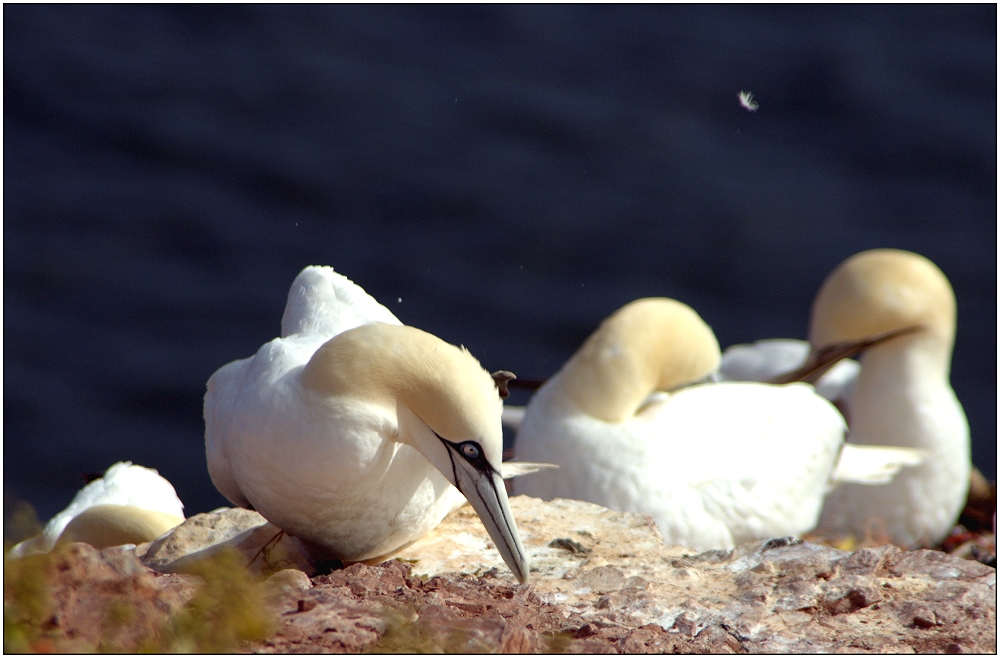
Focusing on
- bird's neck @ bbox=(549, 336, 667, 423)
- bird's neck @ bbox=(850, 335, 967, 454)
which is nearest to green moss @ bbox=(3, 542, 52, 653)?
bird's neck @ bbox=(549, 336, 667, 423)

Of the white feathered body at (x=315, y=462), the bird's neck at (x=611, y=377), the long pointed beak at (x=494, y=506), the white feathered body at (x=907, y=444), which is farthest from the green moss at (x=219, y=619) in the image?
the white feathered body at (x=907, y=444)

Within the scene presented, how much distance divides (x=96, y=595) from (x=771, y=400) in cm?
393

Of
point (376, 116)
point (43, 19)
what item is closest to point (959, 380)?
point (376, 116)

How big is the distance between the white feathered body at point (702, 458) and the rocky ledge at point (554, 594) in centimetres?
104

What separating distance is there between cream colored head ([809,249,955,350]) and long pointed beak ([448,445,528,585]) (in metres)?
4.22

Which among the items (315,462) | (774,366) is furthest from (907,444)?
(315,462)

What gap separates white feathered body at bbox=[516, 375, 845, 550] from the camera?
5.44 m

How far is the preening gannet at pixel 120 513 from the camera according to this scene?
15.3 ft

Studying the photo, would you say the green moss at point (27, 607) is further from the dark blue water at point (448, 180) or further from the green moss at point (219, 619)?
the dark blue water at point (448, 180)

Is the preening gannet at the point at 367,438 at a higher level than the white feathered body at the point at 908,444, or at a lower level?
higher

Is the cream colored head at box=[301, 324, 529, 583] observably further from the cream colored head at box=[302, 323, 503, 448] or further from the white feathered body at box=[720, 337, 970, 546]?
the white feathered body at box=[720, 337, 970, 546]

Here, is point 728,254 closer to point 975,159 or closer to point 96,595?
point 975,159

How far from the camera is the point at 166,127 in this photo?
10336 mm

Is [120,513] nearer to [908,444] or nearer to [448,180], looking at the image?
[908,444]
